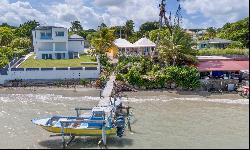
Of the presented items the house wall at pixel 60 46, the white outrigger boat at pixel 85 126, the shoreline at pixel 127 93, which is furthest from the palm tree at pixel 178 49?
the house wall at pixel 60 46

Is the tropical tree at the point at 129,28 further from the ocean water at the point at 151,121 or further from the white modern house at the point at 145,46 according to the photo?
the ocean water at the point at 151,121

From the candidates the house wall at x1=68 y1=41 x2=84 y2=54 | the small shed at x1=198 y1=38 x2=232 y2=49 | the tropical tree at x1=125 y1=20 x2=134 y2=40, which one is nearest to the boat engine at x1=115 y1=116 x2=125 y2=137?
the house wall at x1=68 y1=41 x2=84 y2=54

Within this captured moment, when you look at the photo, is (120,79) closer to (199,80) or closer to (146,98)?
(146,98)

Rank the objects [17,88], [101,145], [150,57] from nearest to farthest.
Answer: [101,145] < [17,88] < [150,57]

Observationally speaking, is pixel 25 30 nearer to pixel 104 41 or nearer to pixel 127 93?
pixel 104 41

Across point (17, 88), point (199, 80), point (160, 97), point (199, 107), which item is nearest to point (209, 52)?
point (199, 80)

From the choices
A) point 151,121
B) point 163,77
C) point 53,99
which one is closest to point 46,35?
point 53,99

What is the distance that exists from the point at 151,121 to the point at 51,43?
4405 cm

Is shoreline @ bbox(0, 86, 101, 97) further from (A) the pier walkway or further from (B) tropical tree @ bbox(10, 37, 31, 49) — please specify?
(B) tropical tree @ bbox(10, 37, 31, 49)

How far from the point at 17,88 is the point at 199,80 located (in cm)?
2181

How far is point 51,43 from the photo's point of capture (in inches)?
2822

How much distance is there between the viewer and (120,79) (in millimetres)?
47156

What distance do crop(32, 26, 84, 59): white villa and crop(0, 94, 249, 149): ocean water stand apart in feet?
85.6

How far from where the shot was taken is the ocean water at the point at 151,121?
23956mm
